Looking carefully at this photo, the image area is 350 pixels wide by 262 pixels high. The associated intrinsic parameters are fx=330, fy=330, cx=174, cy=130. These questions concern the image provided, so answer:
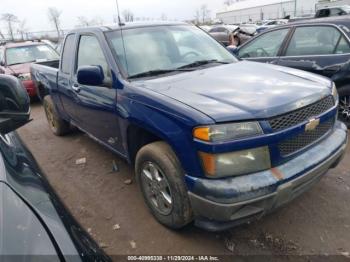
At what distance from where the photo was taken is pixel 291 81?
115 inches

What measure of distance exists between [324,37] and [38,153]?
4.74 m

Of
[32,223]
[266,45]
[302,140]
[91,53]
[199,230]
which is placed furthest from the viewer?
[266,45]

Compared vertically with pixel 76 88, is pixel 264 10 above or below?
above

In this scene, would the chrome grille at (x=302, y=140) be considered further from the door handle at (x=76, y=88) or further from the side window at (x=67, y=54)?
the side window at (x=67, y=54)

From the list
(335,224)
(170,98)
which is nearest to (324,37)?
(335,224)

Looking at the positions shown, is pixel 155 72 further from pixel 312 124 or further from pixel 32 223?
pixel 32 223

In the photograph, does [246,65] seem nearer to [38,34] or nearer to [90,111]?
[90,111]

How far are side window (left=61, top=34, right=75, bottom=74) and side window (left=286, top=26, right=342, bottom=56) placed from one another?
3.25m

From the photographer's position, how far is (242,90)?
8.88ft

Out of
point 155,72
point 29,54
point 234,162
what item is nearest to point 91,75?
point 155,72

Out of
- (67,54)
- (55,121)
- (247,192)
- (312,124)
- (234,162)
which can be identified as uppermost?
(67,54)

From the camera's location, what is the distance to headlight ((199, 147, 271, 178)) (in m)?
2.29

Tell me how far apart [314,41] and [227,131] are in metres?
3.45

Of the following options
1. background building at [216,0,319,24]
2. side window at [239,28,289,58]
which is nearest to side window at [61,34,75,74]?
side window at [239,28,289,58]
